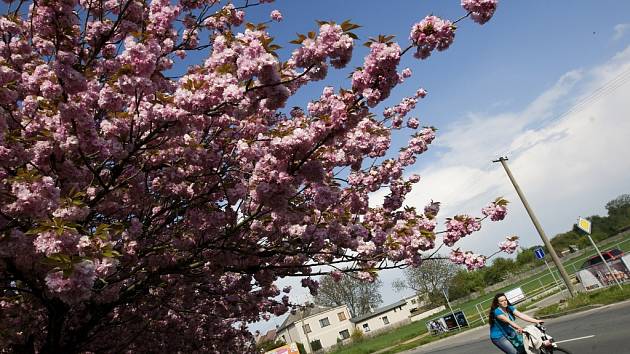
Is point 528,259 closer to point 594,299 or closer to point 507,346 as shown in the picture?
point 594,299

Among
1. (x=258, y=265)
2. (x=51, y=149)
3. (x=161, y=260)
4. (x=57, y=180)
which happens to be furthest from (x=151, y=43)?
(x=258, y=265)

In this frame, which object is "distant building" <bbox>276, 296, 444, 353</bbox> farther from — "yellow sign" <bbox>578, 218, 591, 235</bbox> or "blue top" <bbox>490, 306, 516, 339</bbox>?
"blue top" <bbox>490, 306, 516, 339</bbox>

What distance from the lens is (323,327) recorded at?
7950 centimetres

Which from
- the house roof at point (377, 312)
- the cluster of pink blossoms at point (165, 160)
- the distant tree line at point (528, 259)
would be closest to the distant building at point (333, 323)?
the house roof at point (377, 312)

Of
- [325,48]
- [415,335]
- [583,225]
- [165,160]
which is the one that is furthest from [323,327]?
[325,48]

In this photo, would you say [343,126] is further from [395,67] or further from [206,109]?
[206,109]

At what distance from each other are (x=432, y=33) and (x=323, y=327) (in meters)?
80.2

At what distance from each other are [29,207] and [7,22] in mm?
2694

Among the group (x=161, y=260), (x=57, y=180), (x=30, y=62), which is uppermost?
(x=30, y=62)

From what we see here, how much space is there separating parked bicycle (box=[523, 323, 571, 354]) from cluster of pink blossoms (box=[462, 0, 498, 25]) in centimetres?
541

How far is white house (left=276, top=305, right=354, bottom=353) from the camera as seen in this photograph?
78.6m

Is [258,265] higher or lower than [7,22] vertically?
lower

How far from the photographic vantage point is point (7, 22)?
5.20 metres

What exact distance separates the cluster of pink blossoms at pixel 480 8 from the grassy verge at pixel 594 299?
1439 centimetres
